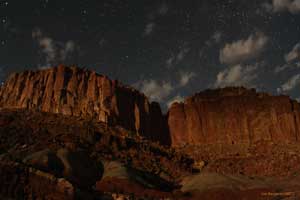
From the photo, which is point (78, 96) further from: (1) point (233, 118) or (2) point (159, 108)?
(1) point (233, 118)

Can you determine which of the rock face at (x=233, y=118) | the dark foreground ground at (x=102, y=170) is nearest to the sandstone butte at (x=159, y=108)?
the rock face at (x=233, y=118)

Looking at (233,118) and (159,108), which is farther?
(159,108)

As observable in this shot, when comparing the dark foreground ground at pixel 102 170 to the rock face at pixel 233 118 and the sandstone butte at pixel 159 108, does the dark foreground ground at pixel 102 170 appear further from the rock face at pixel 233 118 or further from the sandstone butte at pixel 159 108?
the rock face at pixel 233 118

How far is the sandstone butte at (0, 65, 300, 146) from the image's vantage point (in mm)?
86625

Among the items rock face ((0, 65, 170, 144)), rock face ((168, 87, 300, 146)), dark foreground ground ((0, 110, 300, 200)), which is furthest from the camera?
rock face ((168, 87, 300, 146))

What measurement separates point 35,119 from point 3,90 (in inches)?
1605

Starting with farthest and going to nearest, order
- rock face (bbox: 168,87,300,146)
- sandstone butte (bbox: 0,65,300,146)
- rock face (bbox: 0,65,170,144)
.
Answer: rock face (bbox: 168,87,300,146) → sandstone butte (bbox: 0,65,300,146) → rock face (bbox: 0,65,170,144)

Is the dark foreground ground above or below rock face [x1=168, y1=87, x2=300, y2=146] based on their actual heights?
below

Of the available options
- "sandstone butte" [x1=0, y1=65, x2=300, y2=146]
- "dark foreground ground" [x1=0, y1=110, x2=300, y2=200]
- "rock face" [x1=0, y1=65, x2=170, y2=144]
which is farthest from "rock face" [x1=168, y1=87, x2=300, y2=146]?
"dark foreground ground" [x1=0, y1=110, x2=300, y2=200]

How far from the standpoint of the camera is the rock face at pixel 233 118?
99.8 meters

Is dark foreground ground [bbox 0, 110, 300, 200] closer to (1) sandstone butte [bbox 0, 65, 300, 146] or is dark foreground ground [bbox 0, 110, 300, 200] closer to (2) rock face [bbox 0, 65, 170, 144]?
(2) rock face [bbox 0, 65, 170, 144]

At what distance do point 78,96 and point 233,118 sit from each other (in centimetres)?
4779

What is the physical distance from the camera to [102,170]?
41.4 meters

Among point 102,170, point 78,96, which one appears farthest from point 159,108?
point 102,170
